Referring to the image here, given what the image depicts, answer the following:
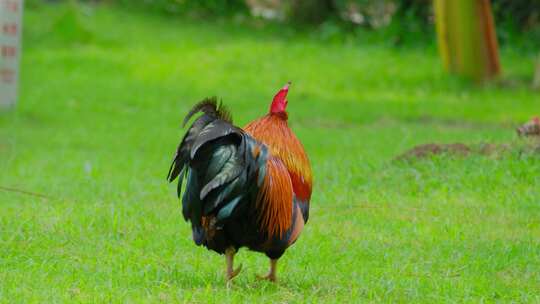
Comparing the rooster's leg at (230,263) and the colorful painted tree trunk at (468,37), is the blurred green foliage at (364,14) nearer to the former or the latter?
the colorful painted tree trunk at (468,37)

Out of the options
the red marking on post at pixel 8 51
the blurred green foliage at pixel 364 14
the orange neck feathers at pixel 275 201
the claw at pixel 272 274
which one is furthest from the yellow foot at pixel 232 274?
the blurred green foliage at pixel 364 14

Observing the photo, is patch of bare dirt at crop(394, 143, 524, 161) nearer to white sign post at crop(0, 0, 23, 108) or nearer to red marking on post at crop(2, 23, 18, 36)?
white sign post at crop(0, 0, 23, 108)

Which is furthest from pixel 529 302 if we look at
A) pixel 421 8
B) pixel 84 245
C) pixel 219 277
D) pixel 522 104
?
pixel 421 8

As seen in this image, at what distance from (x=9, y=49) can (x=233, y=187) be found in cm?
1029

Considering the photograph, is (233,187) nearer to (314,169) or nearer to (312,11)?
(314,169)

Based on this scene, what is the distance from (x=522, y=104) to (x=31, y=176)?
859cm

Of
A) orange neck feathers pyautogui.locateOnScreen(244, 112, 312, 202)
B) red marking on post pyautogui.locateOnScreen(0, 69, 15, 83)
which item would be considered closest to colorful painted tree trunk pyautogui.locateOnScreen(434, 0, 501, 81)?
red marking on post pyautogui.locateOnScreen(0, 69, 15, 83)

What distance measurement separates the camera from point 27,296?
5.82 metres

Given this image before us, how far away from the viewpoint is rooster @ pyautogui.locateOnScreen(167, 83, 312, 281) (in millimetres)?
5590

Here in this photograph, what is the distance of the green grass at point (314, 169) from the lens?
659cm

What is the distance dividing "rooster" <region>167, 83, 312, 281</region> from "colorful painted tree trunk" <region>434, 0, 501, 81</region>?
39.0 feet

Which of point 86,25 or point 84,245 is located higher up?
point 84,245

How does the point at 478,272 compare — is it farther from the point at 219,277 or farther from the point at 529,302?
the point at 219,277

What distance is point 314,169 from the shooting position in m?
11.3
